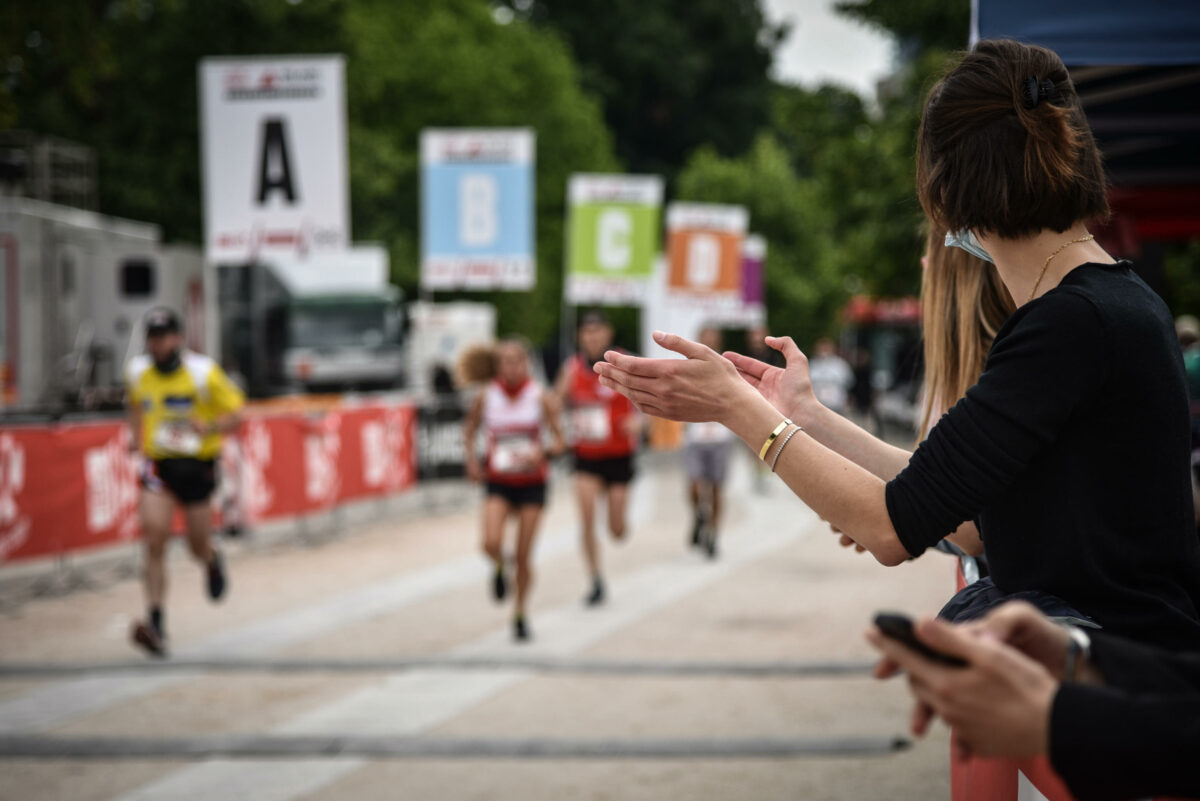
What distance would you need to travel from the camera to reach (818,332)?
5516 centimetres

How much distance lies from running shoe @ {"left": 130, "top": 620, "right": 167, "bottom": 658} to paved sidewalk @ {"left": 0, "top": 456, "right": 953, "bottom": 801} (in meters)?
0.18

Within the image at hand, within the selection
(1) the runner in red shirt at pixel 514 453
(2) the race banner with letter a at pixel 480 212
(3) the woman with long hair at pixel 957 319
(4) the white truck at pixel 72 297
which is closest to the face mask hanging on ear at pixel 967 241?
(3) the woman with long hair at pixel 957 319

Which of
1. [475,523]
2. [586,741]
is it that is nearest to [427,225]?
[475,523]

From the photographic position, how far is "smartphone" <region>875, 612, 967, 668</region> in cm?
148

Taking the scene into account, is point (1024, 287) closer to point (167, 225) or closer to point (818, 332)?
point (167, 225)

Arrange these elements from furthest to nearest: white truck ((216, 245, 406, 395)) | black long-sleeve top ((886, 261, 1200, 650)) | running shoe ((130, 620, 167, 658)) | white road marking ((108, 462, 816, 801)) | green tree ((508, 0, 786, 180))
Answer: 1. green tree ((508, 0, 786, 180))
2. white truck ((216, 245, 406, 395))
3. running shoe ((130, 620, 167, 658))
4. white road marking ((108, 462, 816, 801))
5. black long-sleeve top ((886, 261, 1200, 650))

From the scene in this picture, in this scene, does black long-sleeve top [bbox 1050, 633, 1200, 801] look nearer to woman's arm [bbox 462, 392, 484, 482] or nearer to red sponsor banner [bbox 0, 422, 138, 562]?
woman's arm [bbox 462, 392, 484, 482]

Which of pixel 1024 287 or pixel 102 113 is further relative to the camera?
pixel 102 113

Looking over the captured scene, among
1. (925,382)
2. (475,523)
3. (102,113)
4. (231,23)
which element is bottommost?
(475,523)

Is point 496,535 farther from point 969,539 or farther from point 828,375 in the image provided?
point 828,375

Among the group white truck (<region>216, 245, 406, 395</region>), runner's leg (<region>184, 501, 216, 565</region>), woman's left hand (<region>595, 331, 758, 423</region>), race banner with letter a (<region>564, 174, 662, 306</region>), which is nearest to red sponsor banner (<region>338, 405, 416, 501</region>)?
race banner with letter a (<region>564, 174, 662, 306</region>)

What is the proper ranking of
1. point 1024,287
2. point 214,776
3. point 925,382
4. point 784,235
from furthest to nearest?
point 784,235, point 214,776, point 925,382, point 1024,287

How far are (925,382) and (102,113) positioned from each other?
28.4 meters

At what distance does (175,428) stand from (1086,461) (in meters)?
7.76
